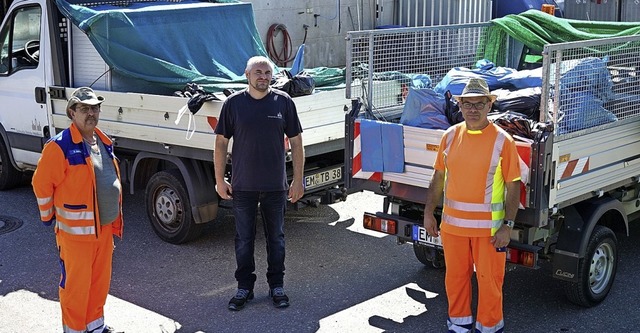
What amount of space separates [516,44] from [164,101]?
324 centimetres

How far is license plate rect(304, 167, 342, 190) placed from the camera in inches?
284

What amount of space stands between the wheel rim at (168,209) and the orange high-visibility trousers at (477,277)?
3.07 m

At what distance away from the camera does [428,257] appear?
6504 mm

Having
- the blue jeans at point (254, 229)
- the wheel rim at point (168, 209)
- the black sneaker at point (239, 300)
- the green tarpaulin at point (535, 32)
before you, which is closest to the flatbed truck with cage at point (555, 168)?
the blue jeans at point (254, 229)

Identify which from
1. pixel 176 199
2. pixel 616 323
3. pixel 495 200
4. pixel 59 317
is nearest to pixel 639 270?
pixel 616 323

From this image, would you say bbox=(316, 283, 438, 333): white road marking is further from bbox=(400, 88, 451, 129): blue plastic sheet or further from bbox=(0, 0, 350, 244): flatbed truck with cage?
bbox=(0, 0, 350, 244): flatbed truck with cage

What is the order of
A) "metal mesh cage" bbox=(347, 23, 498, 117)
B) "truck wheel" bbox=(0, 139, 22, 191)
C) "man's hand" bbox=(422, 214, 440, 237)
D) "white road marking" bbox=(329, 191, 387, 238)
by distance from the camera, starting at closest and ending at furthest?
1. "man's hand" bbox=(422, 214, 440, 237)
2. "metal mesh cage" bbox=(347, 23, 498, 117)
3. "white road marking" bbox=(329, 191, 387, 238)
4. "truck wheel" bbox=(0, 139, 22, 191)

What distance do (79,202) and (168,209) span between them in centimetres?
257

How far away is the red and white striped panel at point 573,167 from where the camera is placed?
513 centimetres

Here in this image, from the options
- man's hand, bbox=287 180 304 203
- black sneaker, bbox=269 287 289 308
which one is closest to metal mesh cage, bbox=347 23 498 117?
man's hand, bbox=287 180 304 203

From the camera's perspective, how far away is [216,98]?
22.3ft

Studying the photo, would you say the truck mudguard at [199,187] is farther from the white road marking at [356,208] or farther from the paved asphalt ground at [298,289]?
the white road marking at [356,208]

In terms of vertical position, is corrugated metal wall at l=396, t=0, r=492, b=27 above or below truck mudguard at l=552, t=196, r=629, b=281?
above

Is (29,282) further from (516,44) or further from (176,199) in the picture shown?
(516,44)
